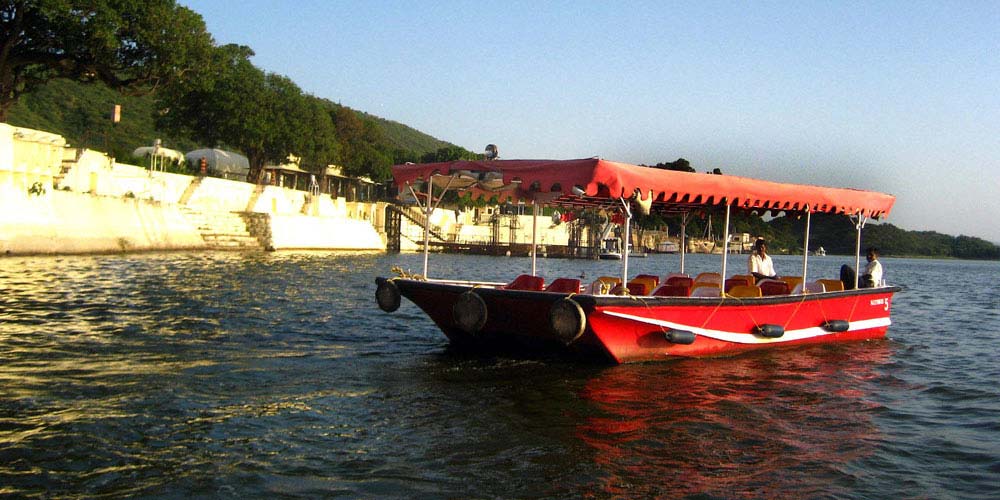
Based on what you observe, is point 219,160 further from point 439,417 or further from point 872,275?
point 439,417

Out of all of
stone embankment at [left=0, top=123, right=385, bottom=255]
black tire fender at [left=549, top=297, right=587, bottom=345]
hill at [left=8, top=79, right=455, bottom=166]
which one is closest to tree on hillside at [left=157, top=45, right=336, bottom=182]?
stone embankment at [left=0, top=123, right=385, bottom=255]

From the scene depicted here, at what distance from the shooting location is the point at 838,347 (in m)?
16.8

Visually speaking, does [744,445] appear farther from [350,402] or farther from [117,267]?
[117,267]

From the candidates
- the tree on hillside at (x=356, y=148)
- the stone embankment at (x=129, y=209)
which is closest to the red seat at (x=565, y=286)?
the stone embankment at (x=129, y=209)

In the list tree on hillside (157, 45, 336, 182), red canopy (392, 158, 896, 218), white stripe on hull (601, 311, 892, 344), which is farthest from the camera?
tree on hillside (157, 45, 336, 182)

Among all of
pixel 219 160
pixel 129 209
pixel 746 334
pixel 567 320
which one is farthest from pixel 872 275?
pixel 219 160

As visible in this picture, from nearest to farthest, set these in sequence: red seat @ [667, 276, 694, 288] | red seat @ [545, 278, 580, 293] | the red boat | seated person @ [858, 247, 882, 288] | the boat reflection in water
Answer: the boat reflection in water → the red boat → red seat @ [545, 278, 580, 293] → red seat @ [667, 276, 694, 288] → seated person @ [858, 247, 882, 288]

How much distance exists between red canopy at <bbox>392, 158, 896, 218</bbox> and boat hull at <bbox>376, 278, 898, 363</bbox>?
1632mm

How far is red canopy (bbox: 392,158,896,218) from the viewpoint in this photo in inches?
465

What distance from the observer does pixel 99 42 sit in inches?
1395

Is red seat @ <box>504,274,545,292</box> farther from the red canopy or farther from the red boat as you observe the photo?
the red canopy

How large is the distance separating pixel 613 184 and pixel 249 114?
2124 inches

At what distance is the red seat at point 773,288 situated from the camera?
50.9 feet

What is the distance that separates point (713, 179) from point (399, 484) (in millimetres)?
8475
